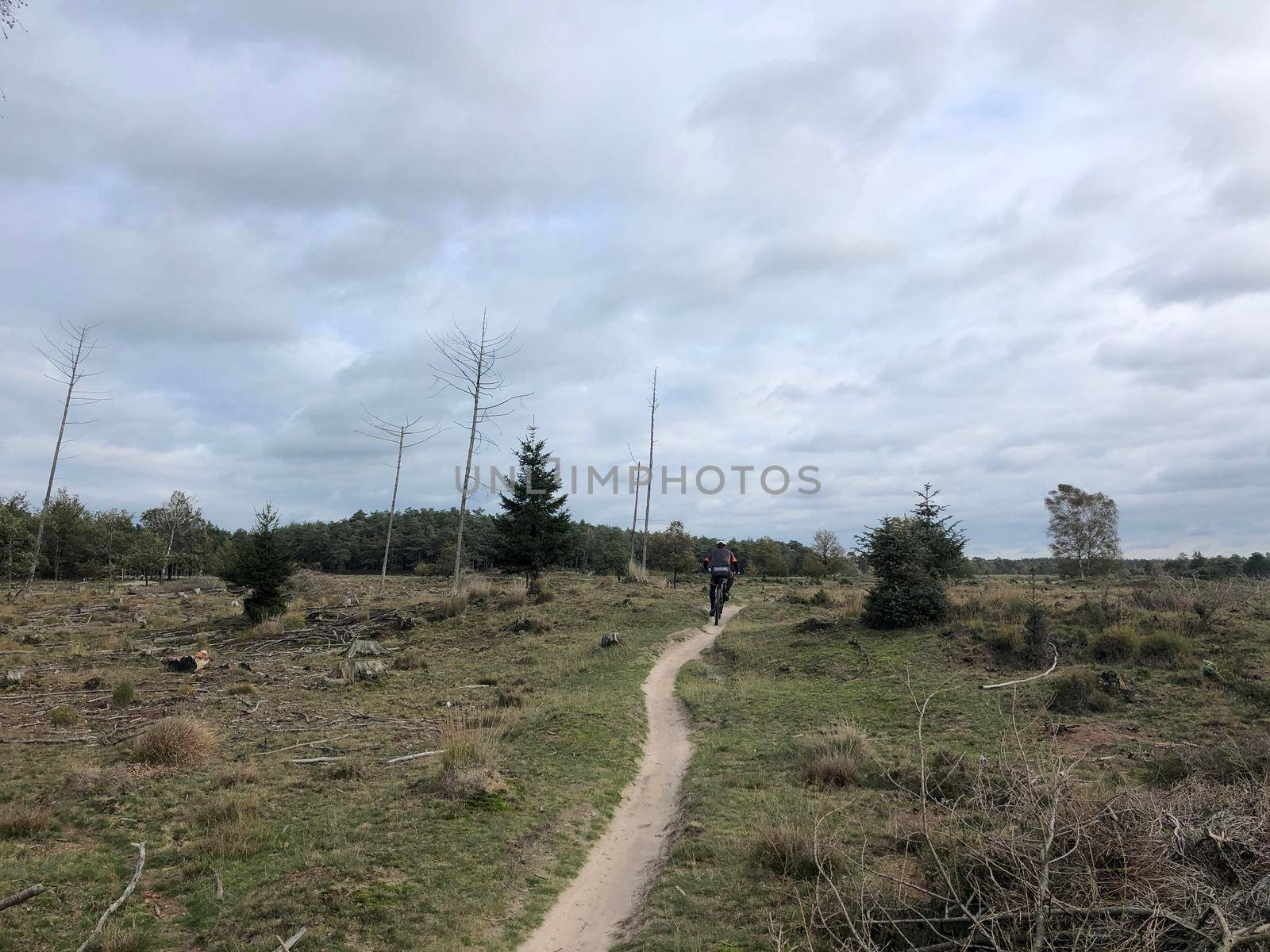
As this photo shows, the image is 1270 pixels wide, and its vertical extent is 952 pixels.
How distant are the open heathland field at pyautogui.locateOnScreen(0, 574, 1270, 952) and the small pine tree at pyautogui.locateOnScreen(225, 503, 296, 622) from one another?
7.51 metres

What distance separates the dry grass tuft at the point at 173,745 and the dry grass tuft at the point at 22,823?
2.62 metres

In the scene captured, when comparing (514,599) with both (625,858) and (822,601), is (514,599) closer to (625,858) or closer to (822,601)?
(822,601)

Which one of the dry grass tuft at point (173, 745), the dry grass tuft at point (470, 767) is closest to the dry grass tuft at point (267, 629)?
the dry grass tuft at point (173, 745)

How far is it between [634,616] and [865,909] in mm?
21905

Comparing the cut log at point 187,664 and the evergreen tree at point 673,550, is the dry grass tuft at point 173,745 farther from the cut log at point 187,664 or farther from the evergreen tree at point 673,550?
the evergreen tree at point 673,550

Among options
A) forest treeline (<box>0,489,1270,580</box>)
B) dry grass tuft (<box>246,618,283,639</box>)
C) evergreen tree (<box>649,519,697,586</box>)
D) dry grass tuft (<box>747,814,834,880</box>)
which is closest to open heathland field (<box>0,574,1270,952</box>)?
dry grass tuft (<box>747,814,834,880</box>)

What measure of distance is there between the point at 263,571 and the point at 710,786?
88.8 feet

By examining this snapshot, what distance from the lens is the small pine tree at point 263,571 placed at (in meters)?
29.7

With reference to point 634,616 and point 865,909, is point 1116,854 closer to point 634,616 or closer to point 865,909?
point 865,909

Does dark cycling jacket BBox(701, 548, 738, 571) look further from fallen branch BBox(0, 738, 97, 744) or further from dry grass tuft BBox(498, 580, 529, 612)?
fallen branch BBox(0, 738, 97, 744)

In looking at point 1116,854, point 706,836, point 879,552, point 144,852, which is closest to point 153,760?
point 144,852

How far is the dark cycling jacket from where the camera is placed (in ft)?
79.3

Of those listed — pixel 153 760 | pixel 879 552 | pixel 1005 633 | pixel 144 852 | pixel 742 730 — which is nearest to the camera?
pixel 144 852

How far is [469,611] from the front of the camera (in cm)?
3052
